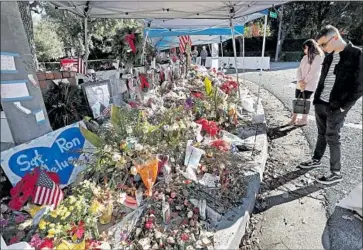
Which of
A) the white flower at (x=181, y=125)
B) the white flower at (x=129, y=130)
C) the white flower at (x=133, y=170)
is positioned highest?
the white flower at (x=129, y=130)

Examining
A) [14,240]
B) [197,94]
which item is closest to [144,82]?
[197,94]

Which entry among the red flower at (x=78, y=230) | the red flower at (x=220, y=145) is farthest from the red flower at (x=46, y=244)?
the red flower at (x=220, y=145)

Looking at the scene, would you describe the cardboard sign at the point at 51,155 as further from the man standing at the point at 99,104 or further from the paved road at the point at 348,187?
the paved road at the point at 348,187

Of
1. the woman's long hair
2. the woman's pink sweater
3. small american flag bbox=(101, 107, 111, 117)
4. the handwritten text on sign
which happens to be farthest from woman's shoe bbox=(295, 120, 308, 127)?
the handwritten text on sign

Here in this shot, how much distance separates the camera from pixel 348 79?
8.42 feet

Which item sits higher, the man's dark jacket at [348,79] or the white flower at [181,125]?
the man's dark jacket at [348,79]

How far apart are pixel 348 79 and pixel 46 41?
2257 cm

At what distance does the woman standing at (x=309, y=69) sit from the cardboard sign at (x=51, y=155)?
4.05 metres

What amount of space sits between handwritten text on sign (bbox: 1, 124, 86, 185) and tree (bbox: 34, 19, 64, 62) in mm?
18938

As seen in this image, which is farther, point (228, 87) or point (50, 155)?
point (228, 87)

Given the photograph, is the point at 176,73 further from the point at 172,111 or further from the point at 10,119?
the point at 10,119

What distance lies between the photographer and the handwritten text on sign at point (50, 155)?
8.31 feet

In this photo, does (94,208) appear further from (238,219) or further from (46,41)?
(46,41)

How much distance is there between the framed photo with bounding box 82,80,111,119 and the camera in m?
4.46
